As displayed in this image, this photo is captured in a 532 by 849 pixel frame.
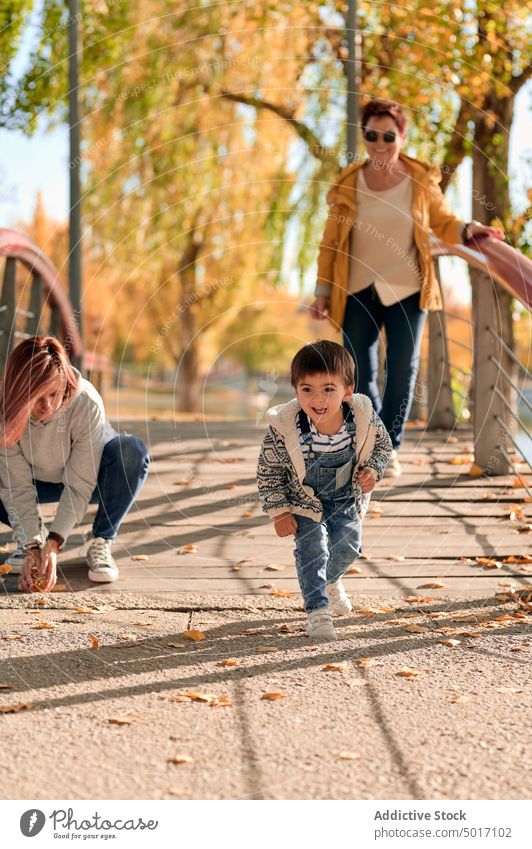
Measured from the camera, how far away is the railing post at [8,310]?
5.69 m

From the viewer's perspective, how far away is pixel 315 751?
95.6 inches

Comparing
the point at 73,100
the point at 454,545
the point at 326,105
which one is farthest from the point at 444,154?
the point at 454,545

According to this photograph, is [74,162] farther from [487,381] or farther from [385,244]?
[487,381]

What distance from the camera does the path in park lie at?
2.32 metres

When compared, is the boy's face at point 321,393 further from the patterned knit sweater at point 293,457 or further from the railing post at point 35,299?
the railing post at point 35,299

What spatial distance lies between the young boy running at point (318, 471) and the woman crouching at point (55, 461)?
0.81 metres

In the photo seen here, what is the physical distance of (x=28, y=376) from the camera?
11.8 feet

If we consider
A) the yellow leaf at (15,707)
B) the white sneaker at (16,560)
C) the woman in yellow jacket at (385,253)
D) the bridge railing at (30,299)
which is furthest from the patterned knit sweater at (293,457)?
the bridge railing at (30,299)

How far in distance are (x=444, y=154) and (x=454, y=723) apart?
352 inches

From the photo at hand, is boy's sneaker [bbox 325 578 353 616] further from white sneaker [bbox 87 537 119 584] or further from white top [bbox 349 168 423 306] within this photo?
white top [bbox 349 168 423 306]

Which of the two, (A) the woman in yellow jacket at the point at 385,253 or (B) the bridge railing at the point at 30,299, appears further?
(B) the bridge railing at the point at 30,299

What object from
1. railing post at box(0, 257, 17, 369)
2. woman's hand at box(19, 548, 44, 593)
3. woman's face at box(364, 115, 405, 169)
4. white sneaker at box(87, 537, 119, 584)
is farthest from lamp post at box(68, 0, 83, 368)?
woman's hand at box(19, 548, 44, 593)

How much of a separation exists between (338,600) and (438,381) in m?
3.86

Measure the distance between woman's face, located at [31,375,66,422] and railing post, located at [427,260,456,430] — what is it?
371 centimetres
